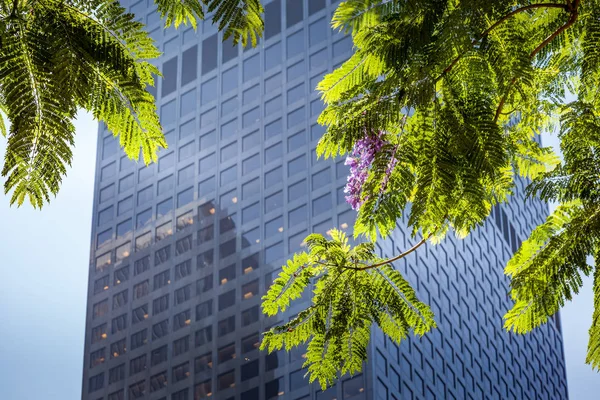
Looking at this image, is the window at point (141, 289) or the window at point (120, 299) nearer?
the window at point (141, 289)

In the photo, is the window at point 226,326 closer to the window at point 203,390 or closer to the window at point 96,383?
the window at point 203,390

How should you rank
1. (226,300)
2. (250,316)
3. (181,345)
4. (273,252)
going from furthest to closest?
(181,345), (226,300), (273,252), (250,316)

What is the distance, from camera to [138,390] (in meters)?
97.9

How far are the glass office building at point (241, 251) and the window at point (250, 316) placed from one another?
11 cm

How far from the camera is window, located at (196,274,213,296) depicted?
317ft

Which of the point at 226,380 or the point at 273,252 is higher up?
the point at 273,252

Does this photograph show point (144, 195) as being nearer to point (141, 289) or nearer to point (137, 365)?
point (141, 289)

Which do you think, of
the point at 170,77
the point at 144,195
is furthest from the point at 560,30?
the point at 170,77

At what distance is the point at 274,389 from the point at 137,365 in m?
18.7

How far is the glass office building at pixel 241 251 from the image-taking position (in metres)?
89.9

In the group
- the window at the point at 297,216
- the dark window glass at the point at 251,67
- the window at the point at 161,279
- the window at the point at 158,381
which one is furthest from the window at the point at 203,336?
the dark window glass at the point at 251,67

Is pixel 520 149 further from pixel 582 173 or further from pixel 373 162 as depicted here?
pixel 373 162

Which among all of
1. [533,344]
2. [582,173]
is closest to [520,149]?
[582,173]

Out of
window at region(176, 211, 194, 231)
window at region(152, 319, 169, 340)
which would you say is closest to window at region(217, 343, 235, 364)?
window at region(152, 319, 169, 340)
